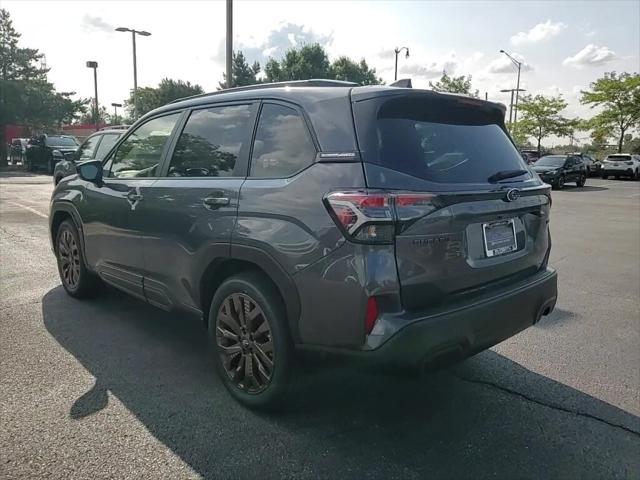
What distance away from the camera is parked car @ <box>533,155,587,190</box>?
22797mm

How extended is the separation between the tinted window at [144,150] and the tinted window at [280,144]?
3.44ft

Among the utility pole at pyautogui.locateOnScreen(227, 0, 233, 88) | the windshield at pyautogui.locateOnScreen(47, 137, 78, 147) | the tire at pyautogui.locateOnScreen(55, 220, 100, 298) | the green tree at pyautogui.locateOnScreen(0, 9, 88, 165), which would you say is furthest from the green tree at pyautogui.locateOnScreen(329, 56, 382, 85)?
the tire at pyautogui.locateOnScreen(55, 220, 100, 298)

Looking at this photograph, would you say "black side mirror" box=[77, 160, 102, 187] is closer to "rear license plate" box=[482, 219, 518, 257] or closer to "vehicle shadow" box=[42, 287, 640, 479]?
"vehicle shadow" box=[42, 287, 640, 479]

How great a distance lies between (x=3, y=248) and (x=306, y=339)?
640 centimetres

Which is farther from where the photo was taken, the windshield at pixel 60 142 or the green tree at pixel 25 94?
the green tree at pixel 25 94

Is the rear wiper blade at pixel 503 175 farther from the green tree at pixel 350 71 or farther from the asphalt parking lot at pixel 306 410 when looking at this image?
the green tree at pixel 350 71

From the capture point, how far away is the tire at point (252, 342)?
110 inches

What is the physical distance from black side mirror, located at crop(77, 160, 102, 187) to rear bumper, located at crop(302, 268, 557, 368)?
115 inches

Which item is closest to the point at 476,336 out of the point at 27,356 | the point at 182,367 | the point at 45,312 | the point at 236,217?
the point at 236,217

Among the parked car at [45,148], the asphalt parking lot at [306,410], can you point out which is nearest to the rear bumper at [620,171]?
the parked car at [45,148]

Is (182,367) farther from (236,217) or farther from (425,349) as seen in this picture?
(425,349)

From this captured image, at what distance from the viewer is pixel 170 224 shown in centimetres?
347

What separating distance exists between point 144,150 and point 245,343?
1898 mm

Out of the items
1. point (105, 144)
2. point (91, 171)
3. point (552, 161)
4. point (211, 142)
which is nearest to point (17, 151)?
point (105, 144)
